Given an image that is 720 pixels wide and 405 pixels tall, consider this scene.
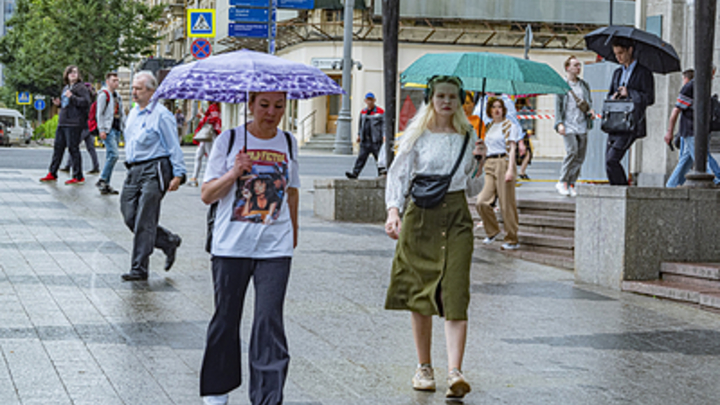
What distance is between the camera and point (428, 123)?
5621 mm

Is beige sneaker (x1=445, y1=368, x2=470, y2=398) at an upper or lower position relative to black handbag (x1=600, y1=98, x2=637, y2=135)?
lower

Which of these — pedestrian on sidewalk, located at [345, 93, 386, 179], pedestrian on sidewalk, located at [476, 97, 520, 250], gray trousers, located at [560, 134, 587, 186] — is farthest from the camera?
pedestrian on sidewalk, located at [345, 93, 386, 179]

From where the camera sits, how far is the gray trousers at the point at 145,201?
8.67 m

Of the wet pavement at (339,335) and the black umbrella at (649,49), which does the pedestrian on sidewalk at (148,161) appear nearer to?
the wet pavement at (339,335)

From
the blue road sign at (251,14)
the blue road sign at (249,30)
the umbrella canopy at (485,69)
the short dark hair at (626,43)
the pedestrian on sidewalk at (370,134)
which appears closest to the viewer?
the umbrella canopy at (485,69)

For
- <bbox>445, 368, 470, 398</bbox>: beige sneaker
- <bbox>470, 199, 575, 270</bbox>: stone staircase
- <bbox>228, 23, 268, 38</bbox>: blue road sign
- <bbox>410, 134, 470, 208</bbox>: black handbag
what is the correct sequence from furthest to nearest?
<bbox>228, 23, 268, 38</bbox>: blue road sign
<bbox>470, 199, 575, 270</bbox>: stone staircase
<bbox>410, 134, 470, 208</bbox>: black handbag
<bbox>445, 368, 470, 398</bbox>: beige sneaker

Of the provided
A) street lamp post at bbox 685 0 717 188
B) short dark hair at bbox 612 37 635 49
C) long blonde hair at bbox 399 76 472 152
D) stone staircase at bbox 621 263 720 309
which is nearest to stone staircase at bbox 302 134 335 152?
short dark hair at bbox 612 37 635 49

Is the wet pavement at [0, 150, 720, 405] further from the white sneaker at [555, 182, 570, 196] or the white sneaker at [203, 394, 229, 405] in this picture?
the white sneaker at [555, 182, 570, 196]

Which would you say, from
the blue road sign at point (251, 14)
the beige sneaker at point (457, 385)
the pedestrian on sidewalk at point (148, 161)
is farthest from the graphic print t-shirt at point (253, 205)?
the blue road sign at point (251, 14)

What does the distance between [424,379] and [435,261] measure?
0.65 metres

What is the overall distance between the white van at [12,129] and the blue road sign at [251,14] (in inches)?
921

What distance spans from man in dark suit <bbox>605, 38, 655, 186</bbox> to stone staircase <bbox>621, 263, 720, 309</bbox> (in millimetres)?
1147

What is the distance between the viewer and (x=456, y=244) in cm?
548

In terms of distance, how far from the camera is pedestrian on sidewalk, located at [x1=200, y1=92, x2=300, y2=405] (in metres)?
4.72
